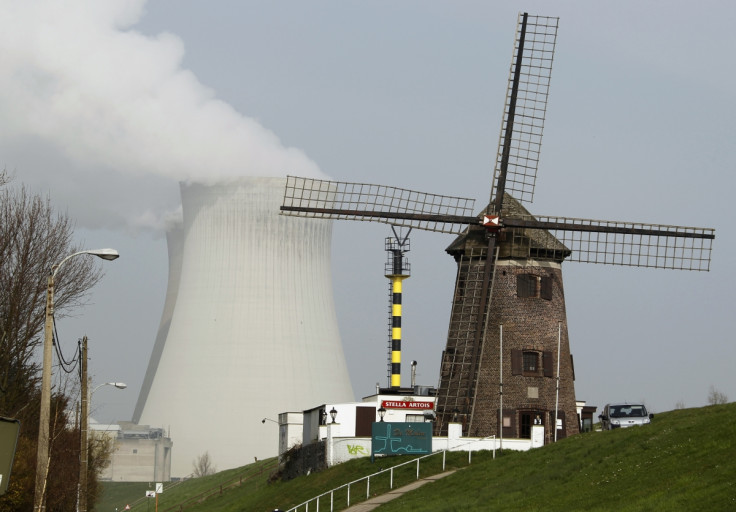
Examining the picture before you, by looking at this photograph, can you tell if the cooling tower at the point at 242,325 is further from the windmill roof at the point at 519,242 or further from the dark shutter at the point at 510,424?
the dark shutter at the point at 510,424

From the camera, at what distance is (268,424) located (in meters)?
69.1

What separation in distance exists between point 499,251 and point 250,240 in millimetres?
20390

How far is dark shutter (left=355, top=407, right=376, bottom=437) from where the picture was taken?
161 ft

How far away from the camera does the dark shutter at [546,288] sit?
41.6 metres

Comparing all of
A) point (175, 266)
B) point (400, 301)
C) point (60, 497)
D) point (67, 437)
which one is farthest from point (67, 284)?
point (175, 266)

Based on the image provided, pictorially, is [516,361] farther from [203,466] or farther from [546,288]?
[203,466]

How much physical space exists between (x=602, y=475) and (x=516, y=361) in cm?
1723

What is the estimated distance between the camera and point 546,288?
137 feet

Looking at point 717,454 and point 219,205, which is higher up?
point 219,205

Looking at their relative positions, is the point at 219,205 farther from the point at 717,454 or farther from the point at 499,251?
the point at 717,454

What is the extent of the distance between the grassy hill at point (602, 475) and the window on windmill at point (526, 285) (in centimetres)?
779

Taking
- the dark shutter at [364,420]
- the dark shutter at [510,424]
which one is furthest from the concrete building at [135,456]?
the dark shutter at [510,424]

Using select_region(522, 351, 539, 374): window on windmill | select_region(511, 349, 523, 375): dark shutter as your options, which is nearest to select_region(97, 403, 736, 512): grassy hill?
select_region(511, 349, 523, 375): dark shutter

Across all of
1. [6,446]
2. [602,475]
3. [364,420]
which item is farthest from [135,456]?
[6,446]
